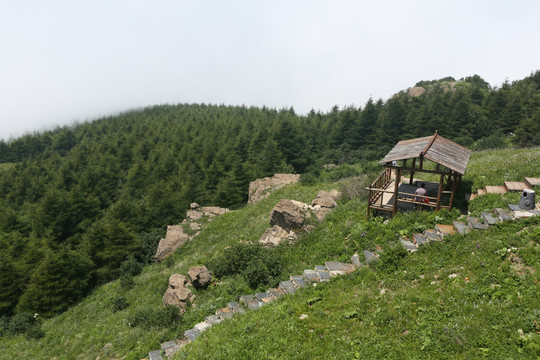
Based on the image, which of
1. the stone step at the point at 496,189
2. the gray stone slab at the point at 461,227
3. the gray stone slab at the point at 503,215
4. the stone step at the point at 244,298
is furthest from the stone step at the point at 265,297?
the stone step at the point at 496,189

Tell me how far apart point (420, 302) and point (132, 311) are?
54.3 ft

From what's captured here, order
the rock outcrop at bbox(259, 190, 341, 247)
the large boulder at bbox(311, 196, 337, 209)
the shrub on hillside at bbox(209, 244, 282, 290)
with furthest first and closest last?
Result: the large boulder at bbox(311, 196, 337, 209)
the rock outcrop at bbox(259, 190, 341, 247)
the shrub on hillside at bbox(209, 244, 282, 290)

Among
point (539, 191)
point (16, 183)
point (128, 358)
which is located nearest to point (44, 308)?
point (128, 358)

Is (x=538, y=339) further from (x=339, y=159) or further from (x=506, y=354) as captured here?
(x=339, y=159)

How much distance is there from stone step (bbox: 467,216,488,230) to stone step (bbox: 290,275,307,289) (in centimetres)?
760

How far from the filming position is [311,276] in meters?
13.5

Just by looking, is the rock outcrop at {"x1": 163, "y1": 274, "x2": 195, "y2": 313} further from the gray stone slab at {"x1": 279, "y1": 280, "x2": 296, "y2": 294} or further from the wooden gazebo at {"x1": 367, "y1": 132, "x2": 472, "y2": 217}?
the wooden gazebo at {"x1": 367, "y1": 132, "x2": 472, "y2": 217}

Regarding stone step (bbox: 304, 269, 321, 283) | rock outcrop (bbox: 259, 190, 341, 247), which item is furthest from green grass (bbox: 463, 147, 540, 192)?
stone step (bbox: 304, 269, 321, 283)

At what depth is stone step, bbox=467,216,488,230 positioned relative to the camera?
1239 centimetres

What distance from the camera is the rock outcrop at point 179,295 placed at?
16281 mm

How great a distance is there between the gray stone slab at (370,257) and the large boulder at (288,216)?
6.88m

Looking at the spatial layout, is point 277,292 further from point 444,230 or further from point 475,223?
point 475,223

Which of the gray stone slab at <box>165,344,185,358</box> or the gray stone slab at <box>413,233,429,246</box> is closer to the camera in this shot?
Result: the gray stone slab at <box>165,344,185,358</box>

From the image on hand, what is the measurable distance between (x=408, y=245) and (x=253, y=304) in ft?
24.4
